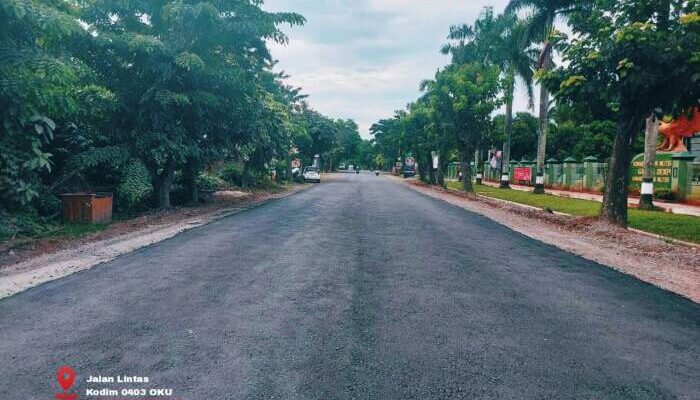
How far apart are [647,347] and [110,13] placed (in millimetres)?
15983

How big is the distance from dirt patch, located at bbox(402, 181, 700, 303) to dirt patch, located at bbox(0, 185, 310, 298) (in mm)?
8876

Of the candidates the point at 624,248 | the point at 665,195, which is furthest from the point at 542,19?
the point at 624,248

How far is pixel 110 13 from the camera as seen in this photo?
1387 centimetres

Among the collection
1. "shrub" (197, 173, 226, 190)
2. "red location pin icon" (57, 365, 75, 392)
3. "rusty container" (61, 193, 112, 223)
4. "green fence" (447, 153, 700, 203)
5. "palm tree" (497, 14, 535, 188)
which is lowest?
"red location pin icon" (57, 365, 75, 392)

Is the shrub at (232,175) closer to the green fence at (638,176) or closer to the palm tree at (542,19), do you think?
the palm tree at (542,19)

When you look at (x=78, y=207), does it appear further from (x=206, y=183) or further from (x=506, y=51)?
(x=506, y=51)

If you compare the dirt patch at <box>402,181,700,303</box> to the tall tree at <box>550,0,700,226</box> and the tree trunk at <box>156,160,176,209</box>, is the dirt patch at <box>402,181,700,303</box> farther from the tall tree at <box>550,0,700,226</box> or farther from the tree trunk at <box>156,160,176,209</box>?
the tree trunk at <box>156,160,176,209</box>

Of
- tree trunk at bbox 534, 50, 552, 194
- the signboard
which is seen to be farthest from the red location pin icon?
tree trunk at bbox 534, 50, 552, 194

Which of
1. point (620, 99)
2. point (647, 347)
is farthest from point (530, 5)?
point (647, 347)

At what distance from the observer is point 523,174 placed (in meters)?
38.8

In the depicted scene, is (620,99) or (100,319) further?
(620,99)

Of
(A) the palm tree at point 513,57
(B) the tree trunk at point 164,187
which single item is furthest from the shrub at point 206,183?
(A) the palm tree at point 513,57

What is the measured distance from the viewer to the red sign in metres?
37.6

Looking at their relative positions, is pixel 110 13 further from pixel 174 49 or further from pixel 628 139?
pixel 628 139
